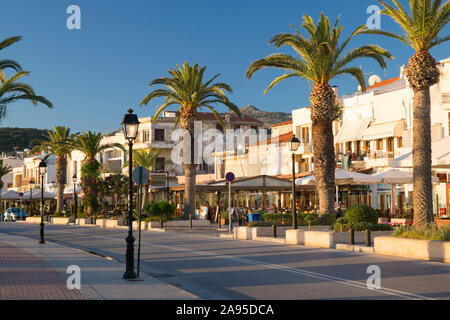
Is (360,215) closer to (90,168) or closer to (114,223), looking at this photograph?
(114,223)

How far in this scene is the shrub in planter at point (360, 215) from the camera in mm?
25688

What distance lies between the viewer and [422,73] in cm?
2217

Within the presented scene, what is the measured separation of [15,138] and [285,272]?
618 ft

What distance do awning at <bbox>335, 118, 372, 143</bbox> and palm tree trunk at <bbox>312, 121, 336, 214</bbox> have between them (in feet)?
65.4

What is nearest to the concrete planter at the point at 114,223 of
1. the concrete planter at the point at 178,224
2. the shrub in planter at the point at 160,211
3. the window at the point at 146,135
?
the shrub in planter at the point at 160,211

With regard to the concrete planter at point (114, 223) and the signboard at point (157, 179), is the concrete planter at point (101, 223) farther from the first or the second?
the signboard at point (157, 179)


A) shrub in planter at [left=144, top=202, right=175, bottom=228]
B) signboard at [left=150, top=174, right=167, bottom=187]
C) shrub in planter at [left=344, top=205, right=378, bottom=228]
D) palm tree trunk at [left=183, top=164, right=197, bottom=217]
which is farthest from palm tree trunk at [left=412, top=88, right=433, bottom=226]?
shrub in planter at [left=144, top=202, right=175, bottom=228]

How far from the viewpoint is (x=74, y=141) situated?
2328 inches

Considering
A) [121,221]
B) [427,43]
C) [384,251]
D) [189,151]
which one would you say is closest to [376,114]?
[189,151]

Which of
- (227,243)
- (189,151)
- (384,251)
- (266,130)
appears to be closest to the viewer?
(384,251)

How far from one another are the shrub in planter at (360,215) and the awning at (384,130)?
65.7 ft

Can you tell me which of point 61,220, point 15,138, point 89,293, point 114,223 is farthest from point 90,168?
point 15,138
